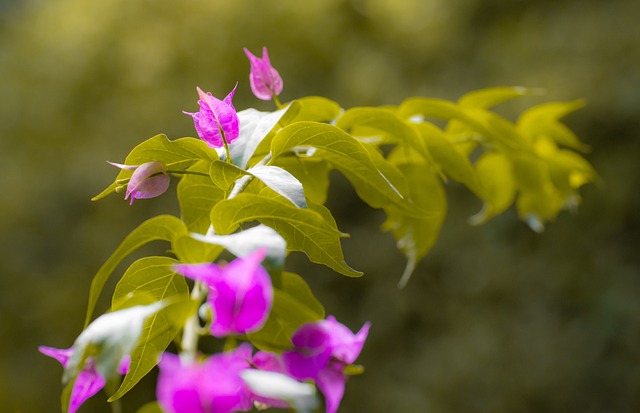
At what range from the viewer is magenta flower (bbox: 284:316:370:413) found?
196 mm

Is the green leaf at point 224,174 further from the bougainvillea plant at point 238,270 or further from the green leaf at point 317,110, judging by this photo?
the green leaf at point 317,110

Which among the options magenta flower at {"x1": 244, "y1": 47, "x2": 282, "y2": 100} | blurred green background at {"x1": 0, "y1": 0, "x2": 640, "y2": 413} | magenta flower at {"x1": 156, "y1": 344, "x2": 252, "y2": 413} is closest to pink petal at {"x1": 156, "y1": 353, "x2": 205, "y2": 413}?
magenta flower at {"x1": 156, "y1": 344, "x2": 252, "y2": 413}

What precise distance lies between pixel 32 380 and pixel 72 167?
75 centimetres

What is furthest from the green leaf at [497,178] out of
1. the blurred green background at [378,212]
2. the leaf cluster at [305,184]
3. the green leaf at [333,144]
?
the blurred green background at [378,212]

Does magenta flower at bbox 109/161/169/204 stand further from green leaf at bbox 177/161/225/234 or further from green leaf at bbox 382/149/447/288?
green leaf at bbox 382/149/447/288

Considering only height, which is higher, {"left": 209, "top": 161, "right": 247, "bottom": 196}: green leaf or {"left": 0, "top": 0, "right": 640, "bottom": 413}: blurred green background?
{"left": 209, "top": 161, "right": 247, "bottom": 196}: green leaf

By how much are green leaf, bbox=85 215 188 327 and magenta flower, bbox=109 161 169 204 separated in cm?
5

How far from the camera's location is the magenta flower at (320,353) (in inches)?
7.7

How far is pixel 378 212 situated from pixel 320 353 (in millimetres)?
2301

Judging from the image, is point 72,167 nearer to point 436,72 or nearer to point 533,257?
point 436,72

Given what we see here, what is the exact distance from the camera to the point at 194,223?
35 cm

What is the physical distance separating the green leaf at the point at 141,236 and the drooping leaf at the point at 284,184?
0.11 ft

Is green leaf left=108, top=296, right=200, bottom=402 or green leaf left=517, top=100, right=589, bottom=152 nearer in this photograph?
green leaf left=108, top=296, right=200, bottom=402

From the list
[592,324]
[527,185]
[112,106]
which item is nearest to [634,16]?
[592,324]
